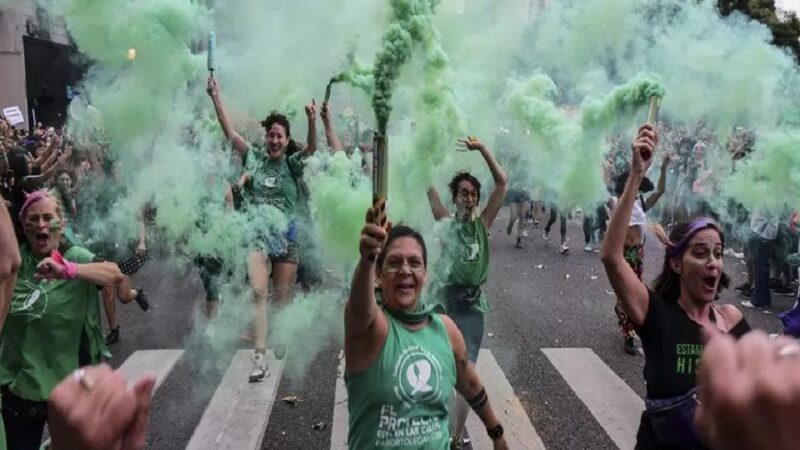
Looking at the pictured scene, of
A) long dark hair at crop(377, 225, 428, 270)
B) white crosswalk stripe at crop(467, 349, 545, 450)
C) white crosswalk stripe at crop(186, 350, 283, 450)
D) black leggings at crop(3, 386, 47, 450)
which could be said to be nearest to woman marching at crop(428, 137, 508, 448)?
white crosswalk stripe at crop(467, 349, 545, 450)

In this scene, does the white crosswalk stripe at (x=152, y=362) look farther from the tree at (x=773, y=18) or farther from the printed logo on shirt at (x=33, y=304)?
the tree at (x=773, y=18)

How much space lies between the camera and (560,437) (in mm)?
5285

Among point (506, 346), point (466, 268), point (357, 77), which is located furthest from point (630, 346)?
point (357, 77)

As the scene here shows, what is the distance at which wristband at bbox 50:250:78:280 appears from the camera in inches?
134

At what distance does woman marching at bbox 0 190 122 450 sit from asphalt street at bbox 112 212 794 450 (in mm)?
1715

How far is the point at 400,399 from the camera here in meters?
2.65

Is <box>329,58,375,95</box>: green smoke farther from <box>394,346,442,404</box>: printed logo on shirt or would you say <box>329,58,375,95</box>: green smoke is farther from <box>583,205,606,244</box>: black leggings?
<box>583,205,606,244</box>: black leggings

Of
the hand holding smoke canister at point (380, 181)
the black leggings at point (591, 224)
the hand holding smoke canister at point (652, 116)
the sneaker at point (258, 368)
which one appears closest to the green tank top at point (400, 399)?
the hand holding smoke canister at point (380, 181)

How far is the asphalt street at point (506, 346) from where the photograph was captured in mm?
5410

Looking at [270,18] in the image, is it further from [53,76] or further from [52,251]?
[53,76]

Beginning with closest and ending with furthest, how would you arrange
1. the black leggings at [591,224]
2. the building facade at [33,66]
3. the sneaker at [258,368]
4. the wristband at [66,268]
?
the wristband at [66,268] < the sneaker at [258,368] < the black leggings at [591,224] < the building facade at [33,66]

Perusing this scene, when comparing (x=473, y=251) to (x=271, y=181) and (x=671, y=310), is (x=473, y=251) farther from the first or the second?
(x=271, y=181)

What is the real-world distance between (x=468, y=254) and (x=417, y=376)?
230cm

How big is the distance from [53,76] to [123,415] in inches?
721
